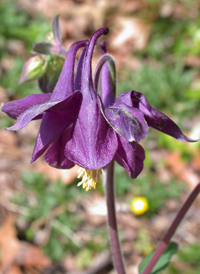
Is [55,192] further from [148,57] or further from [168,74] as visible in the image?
[148,57]

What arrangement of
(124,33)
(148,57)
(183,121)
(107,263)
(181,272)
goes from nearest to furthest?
(181,272) < (107,263) < (183,121) < (148,57) < (124,33)

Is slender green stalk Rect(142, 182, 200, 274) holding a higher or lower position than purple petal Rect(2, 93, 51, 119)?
lower

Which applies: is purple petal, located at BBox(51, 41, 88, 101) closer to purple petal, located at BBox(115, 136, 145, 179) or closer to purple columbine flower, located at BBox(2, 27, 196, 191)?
purple columbine flower, located at BBox(2, 27, 196, 191)

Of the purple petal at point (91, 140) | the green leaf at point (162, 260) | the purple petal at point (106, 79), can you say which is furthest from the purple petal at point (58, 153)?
the green leaf at point (162, 260)

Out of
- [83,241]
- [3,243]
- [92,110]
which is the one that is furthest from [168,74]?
[92,110]

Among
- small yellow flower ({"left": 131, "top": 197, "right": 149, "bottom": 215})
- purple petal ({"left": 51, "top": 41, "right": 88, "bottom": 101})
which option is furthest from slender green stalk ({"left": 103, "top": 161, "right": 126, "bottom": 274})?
small yellow flower ({"left": 131, "top": 197, "right": 149, "bottom": 215})

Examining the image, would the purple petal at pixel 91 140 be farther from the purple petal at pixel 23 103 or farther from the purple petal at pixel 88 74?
the purple petal at pixel 23 103
